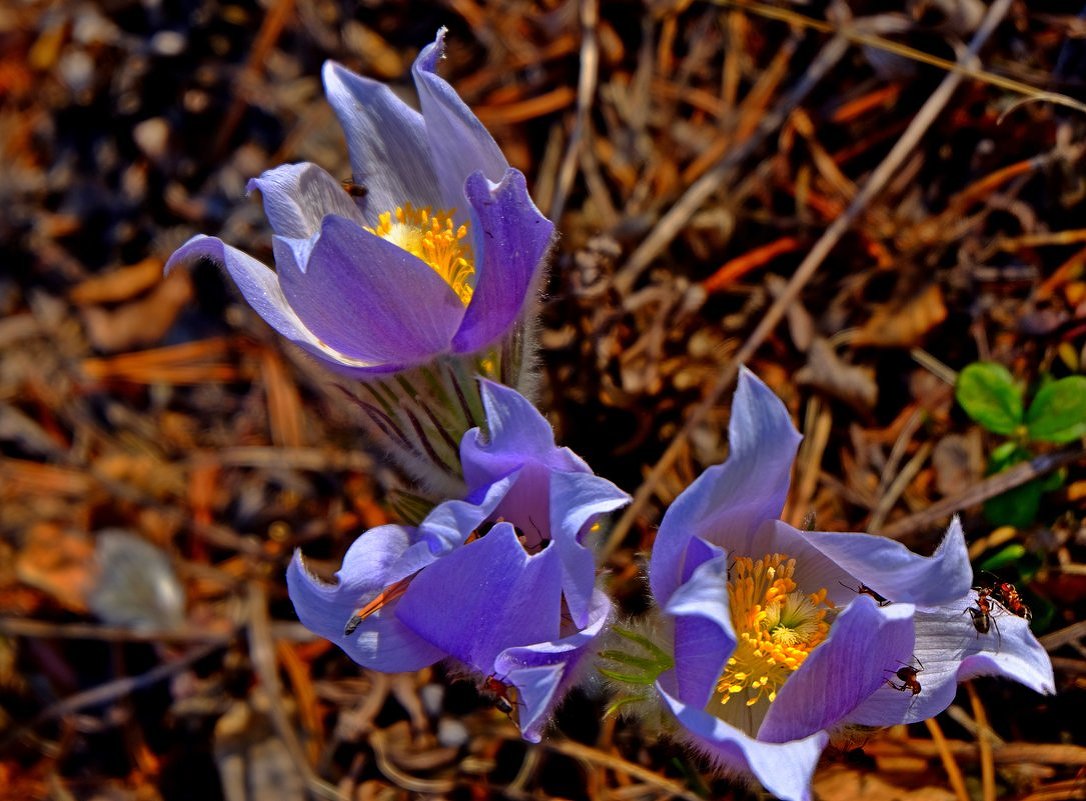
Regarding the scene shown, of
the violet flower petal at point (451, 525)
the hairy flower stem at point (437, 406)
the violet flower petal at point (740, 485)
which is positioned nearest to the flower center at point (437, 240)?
the hairy flower stem at point (437, 406)

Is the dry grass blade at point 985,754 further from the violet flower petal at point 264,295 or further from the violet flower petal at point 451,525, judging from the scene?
the violet flower petal at point 264,295

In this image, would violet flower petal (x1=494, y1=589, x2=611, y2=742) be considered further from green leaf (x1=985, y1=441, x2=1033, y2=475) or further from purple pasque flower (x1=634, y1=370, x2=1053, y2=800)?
green leaf (x1=985, y1=441, x2=1033, y2=475)

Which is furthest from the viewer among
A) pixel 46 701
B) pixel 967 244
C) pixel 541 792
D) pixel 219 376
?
pixel 219 376

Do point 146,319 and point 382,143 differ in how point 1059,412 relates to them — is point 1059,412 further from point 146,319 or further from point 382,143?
point 146,319

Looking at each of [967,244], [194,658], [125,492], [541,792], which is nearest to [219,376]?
[125,492]

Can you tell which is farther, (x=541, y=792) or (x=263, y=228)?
(x=263, y=228)

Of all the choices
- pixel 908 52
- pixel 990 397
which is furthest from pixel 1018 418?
pixel 908 52

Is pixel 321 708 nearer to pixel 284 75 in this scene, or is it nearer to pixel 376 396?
pixel 376 396
